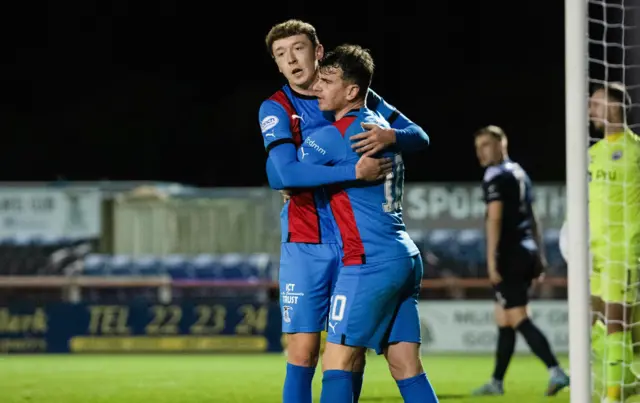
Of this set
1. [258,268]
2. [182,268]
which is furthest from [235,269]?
[182,268]

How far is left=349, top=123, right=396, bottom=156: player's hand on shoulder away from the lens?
496cm

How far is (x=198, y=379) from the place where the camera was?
1089 cm

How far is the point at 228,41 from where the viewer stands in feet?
99.8

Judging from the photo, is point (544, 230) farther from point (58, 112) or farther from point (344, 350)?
point (58, 112)

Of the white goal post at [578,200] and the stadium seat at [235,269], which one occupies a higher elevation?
the white goal post at [578,200]

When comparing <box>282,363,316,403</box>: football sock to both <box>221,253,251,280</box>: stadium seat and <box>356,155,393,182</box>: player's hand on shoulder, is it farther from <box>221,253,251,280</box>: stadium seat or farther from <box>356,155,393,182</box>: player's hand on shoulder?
<box>221,253,251,280</box>: stadium seat

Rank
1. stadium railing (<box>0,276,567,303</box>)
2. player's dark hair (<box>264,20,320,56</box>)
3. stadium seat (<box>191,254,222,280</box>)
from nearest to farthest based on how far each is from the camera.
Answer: player's dark hair (<box>264,20,320,56</box>), stadium railing (<box>0,276,567,303</box>), stadium seat (<box>191,254,222,280</box>)

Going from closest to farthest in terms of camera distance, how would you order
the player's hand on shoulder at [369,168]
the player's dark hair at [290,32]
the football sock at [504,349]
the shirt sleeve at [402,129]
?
the player's hand on shoulder at [369,168]
the shirt sleeve at [402,129]
the player's dark hair at [290,32]
the football sock at [504,349]

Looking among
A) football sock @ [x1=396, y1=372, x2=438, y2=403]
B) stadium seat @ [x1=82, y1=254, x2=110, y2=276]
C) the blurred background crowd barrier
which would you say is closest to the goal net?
football sock @ [x1=396, y1=372, x2=438, y2=403]

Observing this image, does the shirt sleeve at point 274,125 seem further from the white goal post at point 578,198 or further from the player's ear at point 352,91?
the white goal post at point 578,198

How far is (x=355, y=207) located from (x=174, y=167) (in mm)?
25276

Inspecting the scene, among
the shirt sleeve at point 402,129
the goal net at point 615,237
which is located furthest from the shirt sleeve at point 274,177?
the goal net at point 615,237

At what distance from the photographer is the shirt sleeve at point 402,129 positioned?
519 cm

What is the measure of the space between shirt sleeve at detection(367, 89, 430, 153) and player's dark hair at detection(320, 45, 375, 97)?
28 cm
